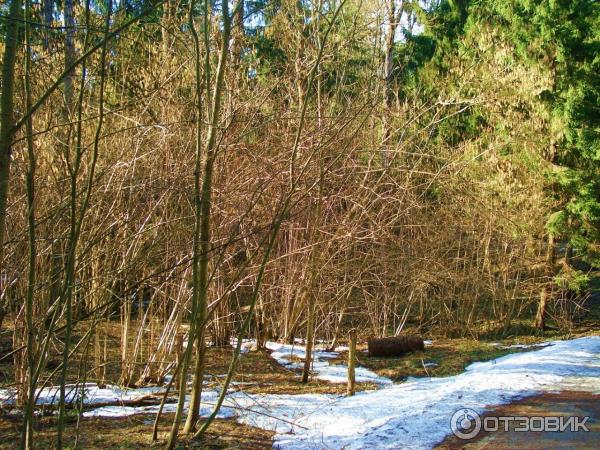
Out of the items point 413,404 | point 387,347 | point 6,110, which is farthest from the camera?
point 387,347

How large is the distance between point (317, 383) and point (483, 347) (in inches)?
182

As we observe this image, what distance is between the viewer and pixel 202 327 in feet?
16.3

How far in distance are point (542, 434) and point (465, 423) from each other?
0.65m

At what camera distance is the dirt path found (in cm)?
512

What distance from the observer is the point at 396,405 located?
6.36 m

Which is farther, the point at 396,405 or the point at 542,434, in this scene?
the point at 396,405

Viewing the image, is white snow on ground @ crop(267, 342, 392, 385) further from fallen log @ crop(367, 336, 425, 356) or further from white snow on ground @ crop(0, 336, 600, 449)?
fallen log @ crop(367, 336, 425, 356)

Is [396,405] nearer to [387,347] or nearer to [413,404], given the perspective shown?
[413,404]

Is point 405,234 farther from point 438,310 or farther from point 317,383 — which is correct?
point 317,383

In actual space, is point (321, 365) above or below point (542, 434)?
below

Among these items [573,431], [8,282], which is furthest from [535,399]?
[8,282]

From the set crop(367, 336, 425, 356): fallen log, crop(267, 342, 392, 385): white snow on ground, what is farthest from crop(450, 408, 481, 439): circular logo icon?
crop(367, 336, 425, 356): fallen log

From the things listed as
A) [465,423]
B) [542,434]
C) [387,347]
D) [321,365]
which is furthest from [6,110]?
[387,347]

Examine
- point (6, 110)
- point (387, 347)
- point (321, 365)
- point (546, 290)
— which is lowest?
point (321, 365)
